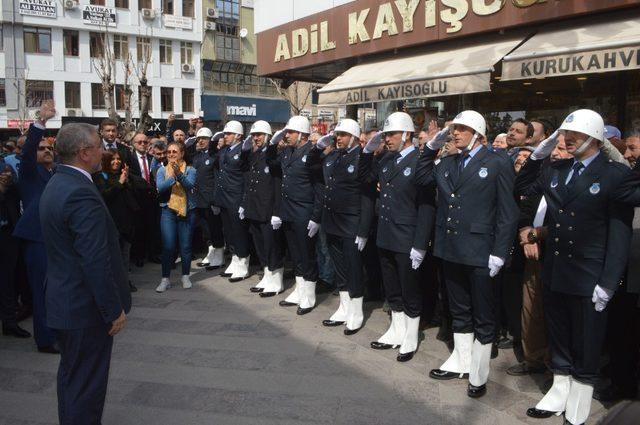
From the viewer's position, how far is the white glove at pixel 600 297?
11.5 feet

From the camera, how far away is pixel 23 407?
4.23m

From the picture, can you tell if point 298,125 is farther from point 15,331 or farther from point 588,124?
point 15,331

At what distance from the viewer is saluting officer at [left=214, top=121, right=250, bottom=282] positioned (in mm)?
7848

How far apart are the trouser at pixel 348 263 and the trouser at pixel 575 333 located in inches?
86.9

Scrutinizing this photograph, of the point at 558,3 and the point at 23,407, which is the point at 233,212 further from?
the point at 558,3

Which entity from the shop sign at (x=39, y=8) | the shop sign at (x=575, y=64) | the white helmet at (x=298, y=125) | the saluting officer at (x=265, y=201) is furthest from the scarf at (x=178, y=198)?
the shop sign at (x=39, y=8)

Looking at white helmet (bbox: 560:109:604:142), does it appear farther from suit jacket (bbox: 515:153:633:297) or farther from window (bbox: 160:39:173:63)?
window (bbox: 160:39:173:63)

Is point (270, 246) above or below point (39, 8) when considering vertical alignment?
below

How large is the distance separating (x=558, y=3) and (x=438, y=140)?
3.83 meters

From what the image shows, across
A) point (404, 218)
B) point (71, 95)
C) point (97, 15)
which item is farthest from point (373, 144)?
point (97, 15)

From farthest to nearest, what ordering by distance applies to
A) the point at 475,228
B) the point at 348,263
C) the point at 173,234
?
the point at 173,234, the point at 348,263, the point at 475,228

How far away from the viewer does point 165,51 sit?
38.5 metres

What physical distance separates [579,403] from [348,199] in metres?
2.97

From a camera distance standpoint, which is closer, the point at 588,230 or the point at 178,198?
the point at 588,230
